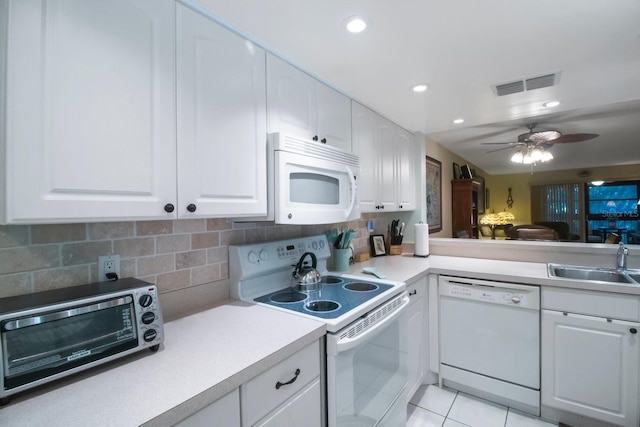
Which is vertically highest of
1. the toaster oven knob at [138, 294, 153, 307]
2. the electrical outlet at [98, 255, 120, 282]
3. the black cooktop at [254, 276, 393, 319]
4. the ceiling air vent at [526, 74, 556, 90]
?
the ceiling air vent at [526, 74, 556, 90]

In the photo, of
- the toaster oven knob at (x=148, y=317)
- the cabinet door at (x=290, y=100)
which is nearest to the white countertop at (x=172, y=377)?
the toaster oven knob at (x=148, y=317)

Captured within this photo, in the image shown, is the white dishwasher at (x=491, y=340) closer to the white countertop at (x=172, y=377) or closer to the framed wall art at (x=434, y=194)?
the white countertop at (x=172, y=377)

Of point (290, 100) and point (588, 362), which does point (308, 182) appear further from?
point (588, 362)

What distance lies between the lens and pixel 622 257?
6.55ft

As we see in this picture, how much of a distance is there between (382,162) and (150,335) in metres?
2.04

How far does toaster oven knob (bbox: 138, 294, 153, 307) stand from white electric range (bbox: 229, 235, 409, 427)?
22.2 inches

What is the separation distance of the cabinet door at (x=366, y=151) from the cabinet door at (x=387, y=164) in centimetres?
8

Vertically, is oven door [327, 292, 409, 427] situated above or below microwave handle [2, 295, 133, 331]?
below

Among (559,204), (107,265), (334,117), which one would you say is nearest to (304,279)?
(107,265)

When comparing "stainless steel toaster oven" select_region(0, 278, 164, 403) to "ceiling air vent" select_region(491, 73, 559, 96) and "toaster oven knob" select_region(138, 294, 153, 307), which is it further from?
"ceiling air vent" select_region(491, 73, 559, 96)

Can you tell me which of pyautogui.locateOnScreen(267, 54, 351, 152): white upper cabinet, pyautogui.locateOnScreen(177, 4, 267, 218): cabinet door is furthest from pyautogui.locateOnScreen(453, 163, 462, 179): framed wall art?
pyautogui.locateOnScreen(177, 4, 267, 218): cabinet door

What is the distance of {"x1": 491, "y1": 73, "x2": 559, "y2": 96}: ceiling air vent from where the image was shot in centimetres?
185

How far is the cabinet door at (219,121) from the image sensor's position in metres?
1.12

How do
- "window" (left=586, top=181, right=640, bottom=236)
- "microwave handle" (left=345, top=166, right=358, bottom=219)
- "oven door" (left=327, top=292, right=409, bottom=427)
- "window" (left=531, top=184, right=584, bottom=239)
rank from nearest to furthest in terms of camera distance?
"oven door" (left=327, top=292, right=409, bottom=427), "microwave handle" (left=345, top=166, right=358, bottom=219), "window" (left=586, top=181, right=640, bottom=236), "window" (left=531, top=184, right=584, bottom=239)
